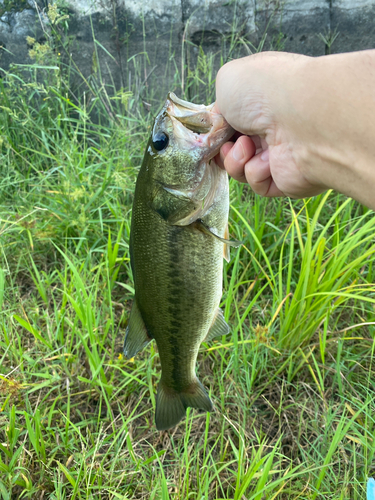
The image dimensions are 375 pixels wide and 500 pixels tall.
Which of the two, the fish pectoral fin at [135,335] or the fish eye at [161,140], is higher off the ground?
the fish eye at [161,140]

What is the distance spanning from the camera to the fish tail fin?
1474 millimetres

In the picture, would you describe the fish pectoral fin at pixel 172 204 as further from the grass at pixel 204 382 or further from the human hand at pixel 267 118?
the grass at pixel 204 382

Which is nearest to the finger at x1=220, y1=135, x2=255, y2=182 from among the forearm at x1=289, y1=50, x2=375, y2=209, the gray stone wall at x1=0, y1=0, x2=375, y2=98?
the forearm at x1=289, y1=50, x2=375, y2=209

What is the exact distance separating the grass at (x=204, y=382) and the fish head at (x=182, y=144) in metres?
0.84

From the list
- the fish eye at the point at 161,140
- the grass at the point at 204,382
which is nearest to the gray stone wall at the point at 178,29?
the grass at the point at 204,382

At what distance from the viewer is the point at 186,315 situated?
1.37m

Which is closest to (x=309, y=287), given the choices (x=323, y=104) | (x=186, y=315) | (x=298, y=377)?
(x=298, y=377)

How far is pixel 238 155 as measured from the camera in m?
1.40

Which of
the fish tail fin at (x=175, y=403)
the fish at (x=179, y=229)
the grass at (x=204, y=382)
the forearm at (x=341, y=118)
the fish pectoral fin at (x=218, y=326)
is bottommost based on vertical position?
the grass at (x=204, y=382)

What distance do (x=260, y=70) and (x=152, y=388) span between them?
153 cm

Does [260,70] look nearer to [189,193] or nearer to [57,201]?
[189,193]

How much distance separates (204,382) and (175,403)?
57 cm

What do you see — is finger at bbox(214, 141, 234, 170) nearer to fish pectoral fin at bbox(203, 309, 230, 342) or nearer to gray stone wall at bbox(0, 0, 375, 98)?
fish pectoral fin at bbox(203, 309, 230, 342)

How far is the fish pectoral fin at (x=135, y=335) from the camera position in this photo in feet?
4.63
